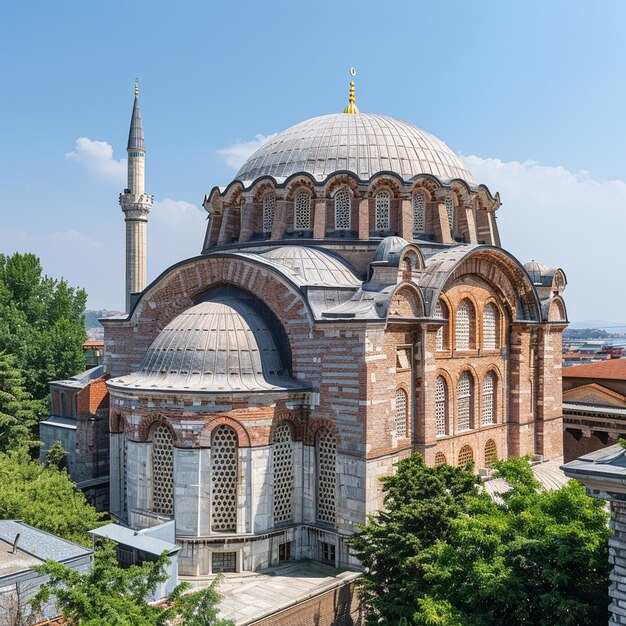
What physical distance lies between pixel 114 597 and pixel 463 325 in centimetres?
1458

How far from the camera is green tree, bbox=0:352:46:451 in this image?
2522cm

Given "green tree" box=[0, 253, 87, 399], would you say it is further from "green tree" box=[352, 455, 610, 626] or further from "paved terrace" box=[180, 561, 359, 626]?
"green tree" box=[352, 455, 610, 626]

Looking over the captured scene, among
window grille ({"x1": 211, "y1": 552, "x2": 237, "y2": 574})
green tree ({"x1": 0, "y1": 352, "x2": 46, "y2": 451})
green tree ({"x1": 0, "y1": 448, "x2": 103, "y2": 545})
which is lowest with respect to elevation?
window grille ({"x1": 211, "y1": 552, "x2": 237, "y2": 574})

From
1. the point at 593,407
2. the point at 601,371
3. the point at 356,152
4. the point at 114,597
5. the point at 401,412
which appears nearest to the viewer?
the point at 114,597

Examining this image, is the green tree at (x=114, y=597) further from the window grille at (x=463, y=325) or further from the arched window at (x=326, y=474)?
the window grille at (x=463, y=325)

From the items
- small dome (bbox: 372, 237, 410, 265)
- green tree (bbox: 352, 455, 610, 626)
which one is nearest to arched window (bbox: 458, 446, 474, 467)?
green tree (bbox: 352, 455, 610, 626)

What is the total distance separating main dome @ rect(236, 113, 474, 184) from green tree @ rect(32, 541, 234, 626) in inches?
603

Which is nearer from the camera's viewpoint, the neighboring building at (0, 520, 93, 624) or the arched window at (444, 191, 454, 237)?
the neighboring building at (0, 520, 93, 624)

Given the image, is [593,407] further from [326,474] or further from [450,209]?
[326,474]

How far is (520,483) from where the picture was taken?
13.2 m

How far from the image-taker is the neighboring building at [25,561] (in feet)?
38.5

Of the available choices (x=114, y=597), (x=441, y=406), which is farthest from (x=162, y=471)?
(x=441, y=406)

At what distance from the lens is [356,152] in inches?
933

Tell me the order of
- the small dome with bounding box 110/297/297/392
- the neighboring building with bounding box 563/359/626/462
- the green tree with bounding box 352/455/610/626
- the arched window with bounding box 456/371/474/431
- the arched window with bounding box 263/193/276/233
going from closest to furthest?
the green tree with bounding box 352/455/610/626 → the small dome with bounding box 110/297/297/392 → the arched window with bounding box 456/371/474/431 → the arched window with bounding box 263/193/276/233 → the neighboring building with bounding box 563/359/626/462
